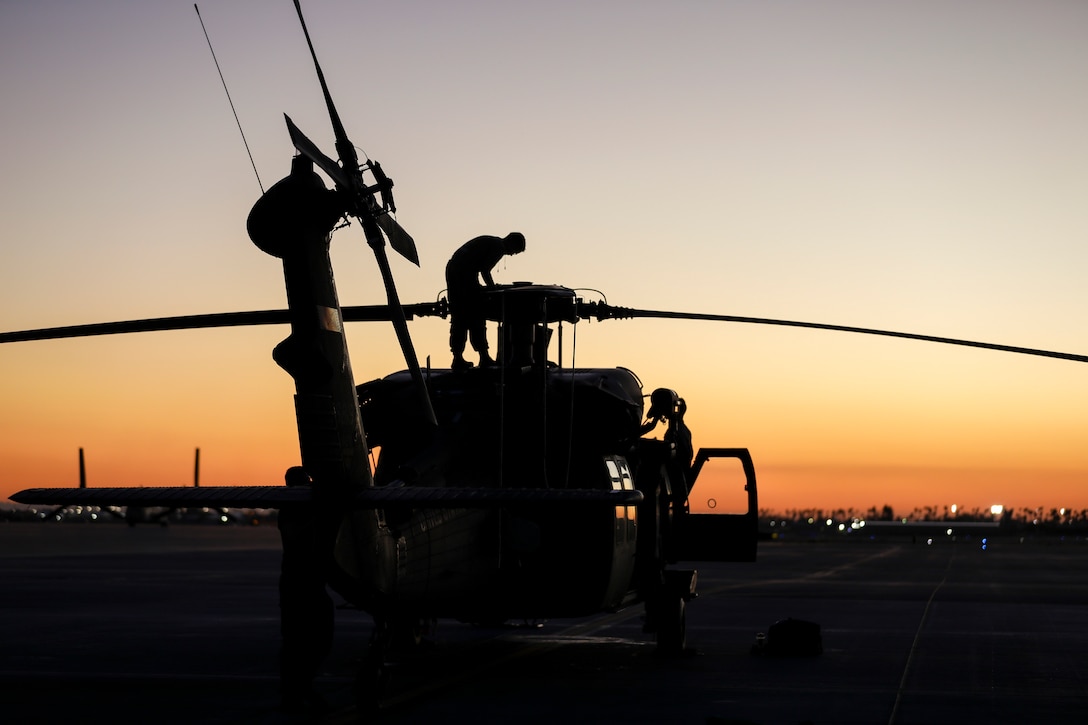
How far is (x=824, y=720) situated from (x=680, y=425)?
7137 millimetres

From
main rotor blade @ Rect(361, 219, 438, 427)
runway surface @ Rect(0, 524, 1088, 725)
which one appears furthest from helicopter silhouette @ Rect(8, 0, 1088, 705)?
runway surface @ Rect(0, 524, 1088, 725)

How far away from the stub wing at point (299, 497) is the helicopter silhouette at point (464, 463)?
0.08 feet

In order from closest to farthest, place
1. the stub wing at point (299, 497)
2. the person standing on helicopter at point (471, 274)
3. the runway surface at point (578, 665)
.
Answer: the stub wing at point (299, 497), the runway surface at point (578, 665), the person standing on helicopter at point (471, 274)

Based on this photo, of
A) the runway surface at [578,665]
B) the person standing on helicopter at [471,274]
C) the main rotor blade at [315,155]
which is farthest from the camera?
the person standing on helicopter at [471,274]

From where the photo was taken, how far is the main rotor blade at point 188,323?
1342 centimetres

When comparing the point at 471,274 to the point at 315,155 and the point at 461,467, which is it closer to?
the point at 461,467

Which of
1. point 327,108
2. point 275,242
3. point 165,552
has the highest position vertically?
point 327,108

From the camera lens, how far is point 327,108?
38.6 ft

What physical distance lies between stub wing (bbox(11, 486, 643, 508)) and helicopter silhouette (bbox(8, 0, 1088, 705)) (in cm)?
2

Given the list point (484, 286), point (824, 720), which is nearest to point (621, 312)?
point (484, 286)

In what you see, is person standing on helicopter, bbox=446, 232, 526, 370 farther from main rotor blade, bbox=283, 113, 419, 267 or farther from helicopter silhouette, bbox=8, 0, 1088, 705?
main rotor blade, bbox=283, 113, 419, 267

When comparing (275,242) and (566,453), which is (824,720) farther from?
(275,242)

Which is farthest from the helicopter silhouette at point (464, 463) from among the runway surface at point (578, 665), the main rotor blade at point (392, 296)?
the runway surface at point (578, 665)

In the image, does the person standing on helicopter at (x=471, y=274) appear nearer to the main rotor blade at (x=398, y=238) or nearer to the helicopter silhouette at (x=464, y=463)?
the helicopter silhouette at (x=464, y=463)
